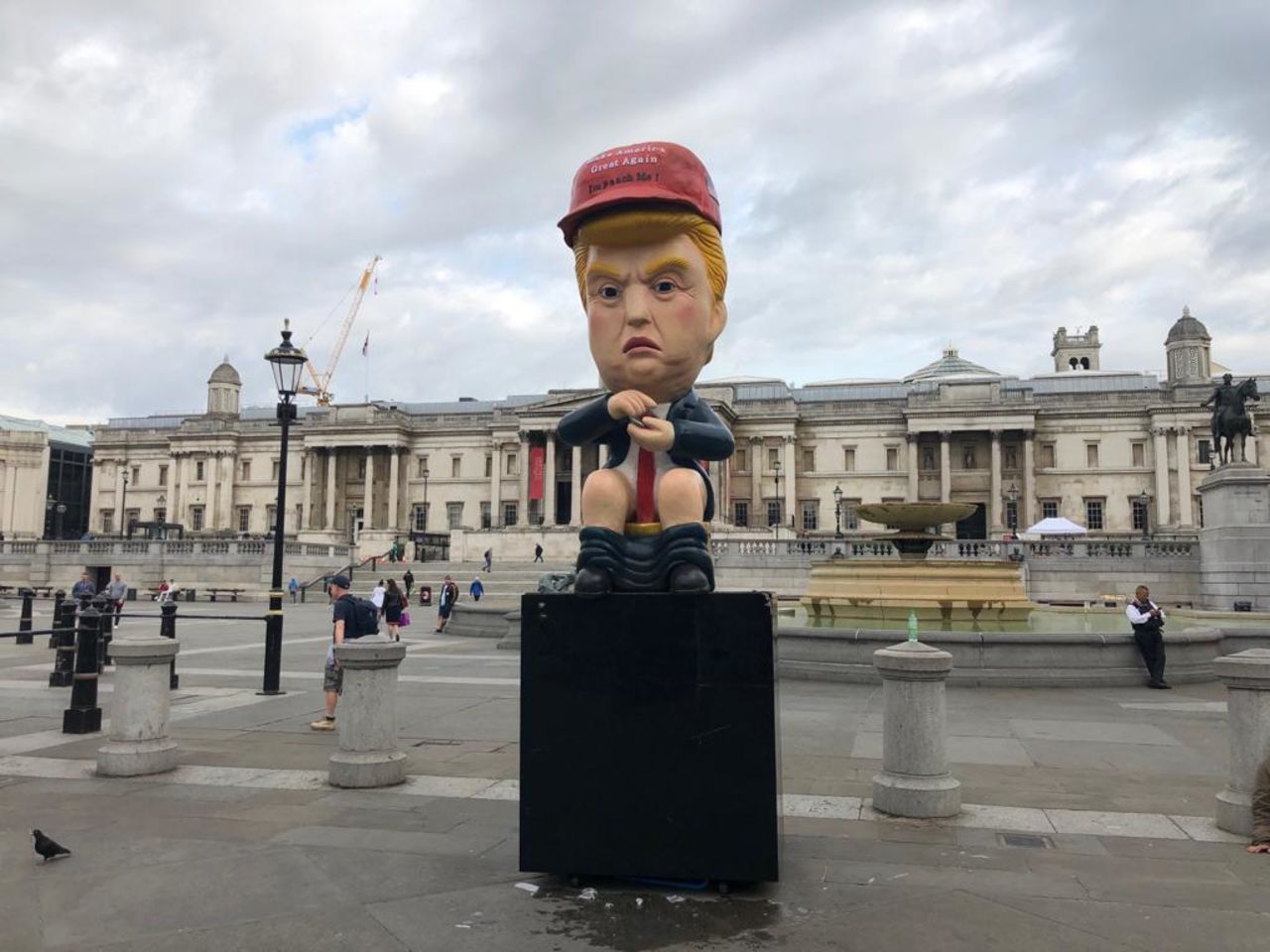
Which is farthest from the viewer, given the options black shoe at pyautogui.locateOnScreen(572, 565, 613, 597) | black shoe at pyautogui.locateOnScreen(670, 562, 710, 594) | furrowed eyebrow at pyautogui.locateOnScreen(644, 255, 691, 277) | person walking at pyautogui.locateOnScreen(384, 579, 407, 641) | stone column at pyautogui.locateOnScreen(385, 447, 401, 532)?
stone column at pyautogui.locateOnScreen(385, 447, 401, 532)

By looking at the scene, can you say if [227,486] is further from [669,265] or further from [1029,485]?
[669,265]

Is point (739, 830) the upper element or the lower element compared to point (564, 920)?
upper

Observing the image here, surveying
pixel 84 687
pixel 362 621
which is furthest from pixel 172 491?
pixel 362 621

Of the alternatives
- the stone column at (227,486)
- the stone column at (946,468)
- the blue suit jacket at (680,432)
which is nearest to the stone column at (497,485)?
the stone column at (227,486)

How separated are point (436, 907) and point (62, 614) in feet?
39.5

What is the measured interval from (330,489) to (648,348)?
3391 inches

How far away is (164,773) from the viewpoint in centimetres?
804

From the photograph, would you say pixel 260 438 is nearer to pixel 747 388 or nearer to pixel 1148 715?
pixel 747 388

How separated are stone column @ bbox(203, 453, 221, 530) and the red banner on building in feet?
116

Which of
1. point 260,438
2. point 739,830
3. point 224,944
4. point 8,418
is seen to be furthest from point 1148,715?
point 8,418

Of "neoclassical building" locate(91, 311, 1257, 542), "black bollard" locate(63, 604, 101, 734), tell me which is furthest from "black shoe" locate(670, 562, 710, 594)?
"neoclassical building" locate(91, 311, 1257, 542)

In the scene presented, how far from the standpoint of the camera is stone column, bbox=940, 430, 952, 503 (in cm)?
7544

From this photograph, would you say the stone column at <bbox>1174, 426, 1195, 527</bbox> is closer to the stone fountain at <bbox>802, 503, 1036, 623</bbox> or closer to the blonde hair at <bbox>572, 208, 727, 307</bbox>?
the stone fountain at <bbox>802, 503, 1036, 623</bbox>

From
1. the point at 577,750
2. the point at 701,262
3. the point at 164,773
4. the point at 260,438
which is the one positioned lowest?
the point at 164,773
